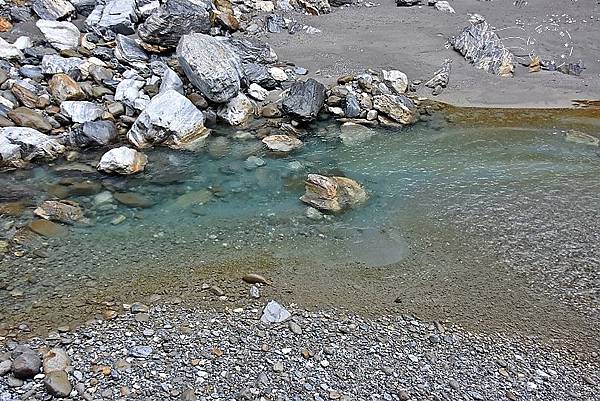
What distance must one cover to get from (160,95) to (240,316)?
5208 mm

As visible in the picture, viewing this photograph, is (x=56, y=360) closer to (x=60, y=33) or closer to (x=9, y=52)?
(x=9, y=52)

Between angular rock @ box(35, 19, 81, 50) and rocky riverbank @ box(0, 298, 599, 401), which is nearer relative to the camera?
rocky riverbank @ box(0, 298, 599, 401)

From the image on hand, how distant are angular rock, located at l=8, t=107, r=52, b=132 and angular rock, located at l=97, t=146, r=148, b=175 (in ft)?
4.90

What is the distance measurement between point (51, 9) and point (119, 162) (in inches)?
250

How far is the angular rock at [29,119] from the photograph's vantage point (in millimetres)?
8859

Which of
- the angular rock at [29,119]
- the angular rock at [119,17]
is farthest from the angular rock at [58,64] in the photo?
the angular rock at [119,17]

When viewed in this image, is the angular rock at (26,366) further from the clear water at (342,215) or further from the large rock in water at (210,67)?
the large rock in water at (210,67)

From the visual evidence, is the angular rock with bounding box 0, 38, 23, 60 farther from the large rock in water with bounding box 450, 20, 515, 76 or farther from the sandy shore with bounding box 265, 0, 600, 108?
the large rock in water with bounding box 450, 20, 515, 76

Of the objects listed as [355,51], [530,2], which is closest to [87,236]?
[355,51]

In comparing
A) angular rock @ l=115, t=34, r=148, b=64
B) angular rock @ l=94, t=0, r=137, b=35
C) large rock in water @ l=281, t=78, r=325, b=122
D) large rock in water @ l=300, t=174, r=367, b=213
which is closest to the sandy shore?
large rock in water @ l=281, t=78, r=325, b=122

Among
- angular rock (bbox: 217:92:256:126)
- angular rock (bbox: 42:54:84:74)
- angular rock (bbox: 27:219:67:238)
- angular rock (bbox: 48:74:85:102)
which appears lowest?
angular rock (bbox: 27:219:67:238)

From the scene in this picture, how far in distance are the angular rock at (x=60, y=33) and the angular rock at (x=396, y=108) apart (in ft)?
21.0

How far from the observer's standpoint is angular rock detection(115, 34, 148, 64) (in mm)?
10891

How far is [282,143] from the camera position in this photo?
9.11 m
